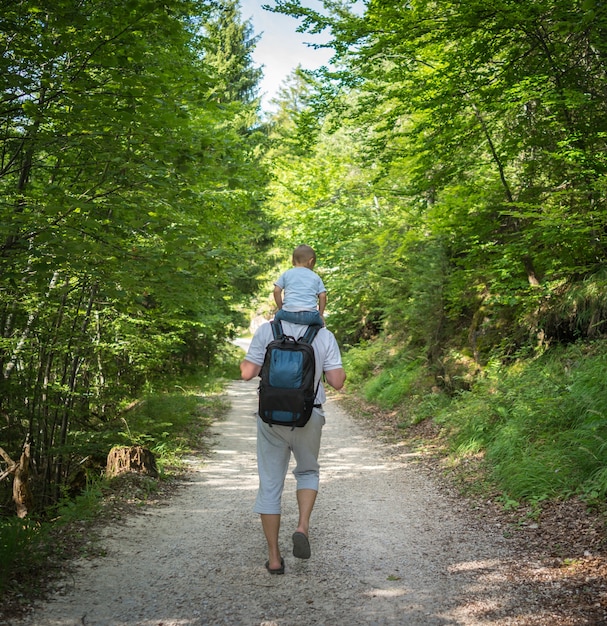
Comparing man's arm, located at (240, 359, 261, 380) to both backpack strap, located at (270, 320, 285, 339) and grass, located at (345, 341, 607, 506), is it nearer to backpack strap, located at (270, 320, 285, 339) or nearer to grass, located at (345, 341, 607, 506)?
backpack strap, located at (270, 320, 285, 339)

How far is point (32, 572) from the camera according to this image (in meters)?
3.61

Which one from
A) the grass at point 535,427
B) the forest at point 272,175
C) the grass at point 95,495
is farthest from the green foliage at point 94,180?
the grass at point 535,427

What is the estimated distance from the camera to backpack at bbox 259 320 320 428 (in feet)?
11.7

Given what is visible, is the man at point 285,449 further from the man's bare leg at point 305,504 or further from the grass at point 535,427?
the grass at point 535,427

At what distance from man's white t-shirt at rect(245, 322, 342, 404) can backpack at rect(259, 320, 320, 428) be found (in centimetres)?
11

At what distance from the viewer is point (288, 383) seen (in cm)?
359

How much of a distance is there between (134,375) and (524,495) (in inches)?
354

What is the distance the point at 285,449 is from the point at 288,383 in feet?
1.86

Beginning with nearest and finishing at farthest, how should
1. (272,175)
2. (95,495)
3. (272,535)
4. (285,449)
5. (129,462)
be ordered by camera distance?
(272,535), (285,449), (95,495), (129,462), (272,175)

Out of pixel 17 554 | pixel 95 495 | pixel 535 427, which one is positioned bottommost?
pixel 95 495

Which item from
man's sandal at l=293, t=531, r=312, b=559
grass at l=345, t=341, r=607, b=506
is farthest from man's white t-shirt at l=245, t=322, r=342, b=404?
grass at l=345, t=341, r=607, b=506

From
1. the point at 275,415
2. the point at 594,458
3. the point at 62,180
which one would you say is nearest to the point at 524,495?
the point at 594,458

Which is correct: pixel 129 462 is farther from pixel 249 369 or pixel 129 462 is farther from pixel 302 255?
pixel 302 255

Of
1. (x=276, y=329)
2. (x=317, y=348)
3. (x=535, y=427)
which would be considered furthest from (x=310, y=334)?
(x=535, y=427)
